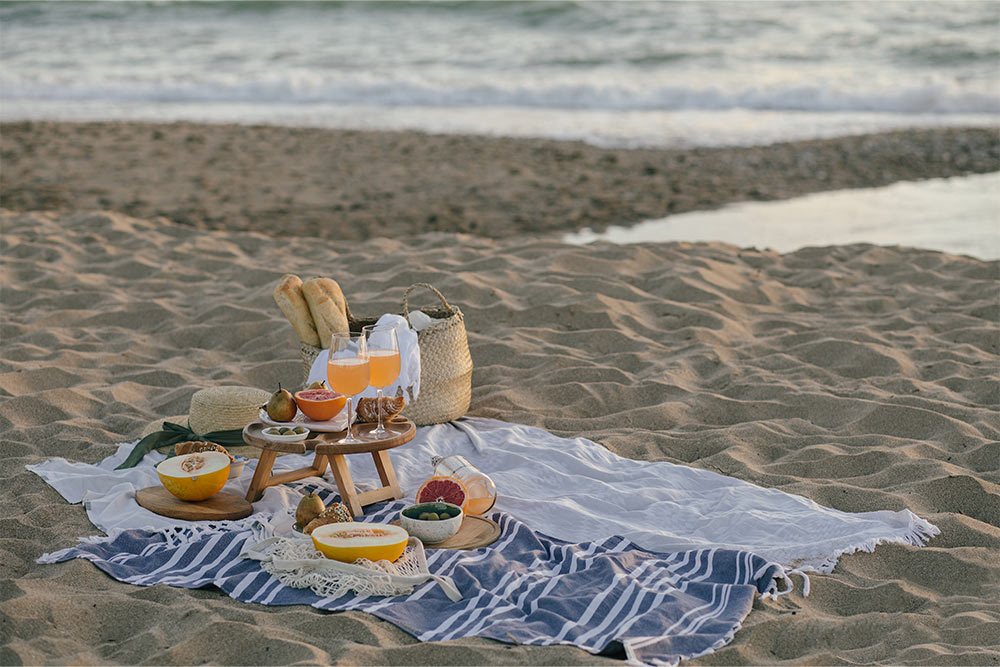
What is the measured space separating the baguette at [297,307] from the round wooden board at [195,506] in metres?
0.83

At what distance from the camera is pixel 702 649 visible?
2906mm

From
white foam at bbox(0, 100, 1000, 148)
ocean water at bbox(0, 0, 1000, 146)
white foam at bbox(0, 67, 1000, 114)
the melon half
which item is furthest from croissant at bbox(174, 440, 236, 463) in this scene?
white foam at bbox(0, 67, 1000, 114)

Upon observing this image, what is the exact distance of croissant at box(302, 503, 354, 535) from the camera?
344 cm

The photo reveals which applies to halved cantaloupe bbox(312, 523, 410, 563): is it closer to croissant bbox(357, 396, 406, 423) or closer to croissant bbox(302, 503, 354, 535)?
croissant bbox(302, 503, 354, 535)

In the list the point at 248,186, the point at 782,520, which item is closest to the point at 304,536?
the point at 782,520

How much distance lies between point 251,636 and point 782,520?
5.96 feet

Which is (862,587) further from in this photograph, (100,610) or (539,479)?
(100,610)

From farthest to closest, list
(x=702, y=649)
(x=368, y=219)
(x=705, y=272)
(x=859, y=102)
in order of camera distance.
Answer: (x=859, y=102) < (x=368, y=219) < (x=705, y=272) < (x=702, y=649)

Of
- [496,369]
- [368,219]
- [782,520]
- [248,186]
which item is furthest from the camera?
[248,186]

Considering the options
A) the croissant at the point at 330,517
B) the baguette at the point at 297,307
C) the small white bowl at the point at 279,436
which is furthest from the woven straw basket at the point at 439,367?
the croissant at the point at 330,517

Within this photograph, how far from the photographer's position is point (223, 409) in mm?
4164

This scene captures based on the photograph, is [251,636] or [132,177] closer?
[251,636]

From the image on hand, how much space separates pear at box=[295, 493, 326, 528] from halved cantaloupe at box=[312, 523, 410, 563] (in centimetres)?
17

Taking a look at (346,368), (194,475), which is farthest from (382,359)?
(194,475)
